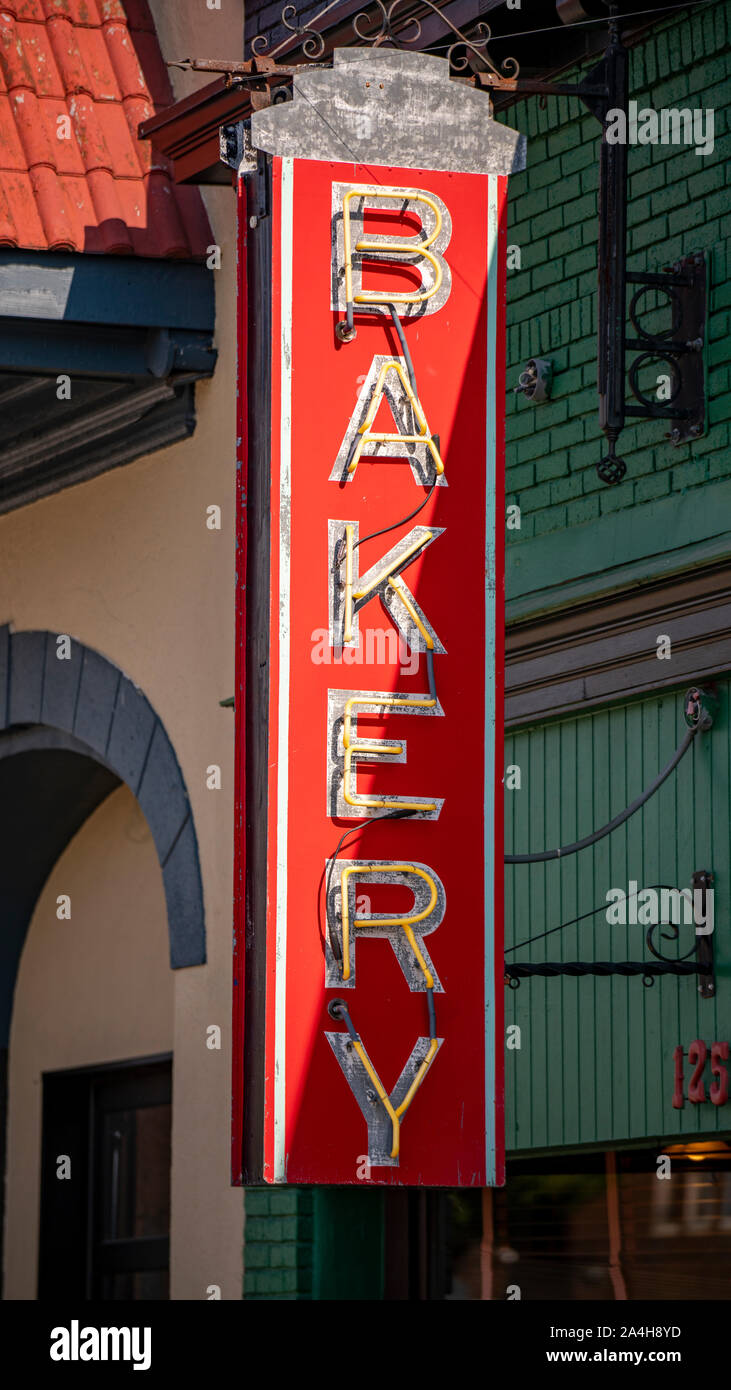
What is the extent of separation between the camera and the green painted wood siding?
25.9 feet

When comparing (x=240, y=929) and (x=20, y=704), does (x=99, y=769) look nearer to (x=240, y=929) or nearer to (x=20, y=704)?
(x=20, y=704)

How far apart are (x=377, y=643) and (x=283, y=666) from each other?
323 mm

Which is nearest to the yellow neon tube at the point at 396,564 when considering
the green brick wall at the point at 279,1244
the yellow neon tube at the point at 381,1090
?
the yellow neon tube at the point at 381,1090

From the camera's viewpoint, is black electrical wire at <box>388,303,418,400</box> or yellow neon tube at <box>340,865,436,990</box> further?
black electrical wire at <box>388,303,418,400</box>

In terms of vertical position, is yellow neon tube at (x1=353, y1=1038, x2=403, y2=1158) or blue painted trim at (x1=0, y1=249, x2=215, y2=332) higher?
blue painted trim at (x1=0, y1=249, x2=215, y2=332)

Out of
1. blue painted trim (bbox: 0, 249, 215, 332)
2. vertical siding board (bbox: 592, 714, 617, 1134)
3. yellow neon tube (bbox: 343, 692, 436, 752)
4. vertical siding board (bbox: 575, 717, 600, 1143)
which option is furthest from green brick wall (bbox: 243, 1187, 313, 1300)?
blue painted trim (bbox: 0, 249, 215, 332)

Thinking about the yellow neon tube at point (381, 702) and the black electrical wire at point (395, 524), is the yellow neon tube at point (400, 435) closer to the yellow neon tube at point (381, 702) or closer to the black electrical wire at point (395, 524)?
the black electrical wire at point (395, 524)

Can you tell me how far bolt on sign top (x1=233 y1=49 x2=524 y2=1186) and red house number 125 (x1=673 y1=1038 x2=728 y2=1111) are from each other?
1088mm

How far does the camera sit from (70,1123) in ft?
42.0

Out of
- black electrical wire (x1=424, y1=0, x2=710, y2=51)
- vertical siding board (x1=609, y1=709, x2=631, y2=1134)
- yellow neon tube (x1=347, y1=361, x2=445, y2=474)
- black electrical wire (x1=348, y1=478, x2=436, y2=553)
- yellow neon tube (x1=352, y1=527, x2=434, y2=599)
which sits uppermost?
black electrical wire (x1=424, y1=0, x2=710, y2=51)

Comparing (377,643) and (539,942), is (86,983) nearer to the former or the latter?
(539,942)

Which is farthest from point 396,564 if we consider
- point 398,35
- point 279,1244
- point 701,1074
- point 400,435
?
point 279,1244

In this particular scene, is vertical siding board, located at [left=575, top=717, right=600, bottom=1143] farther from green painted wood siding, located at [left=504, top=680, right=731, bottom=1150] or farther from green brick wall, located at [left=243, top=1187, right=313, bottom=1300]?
green brick wall, located at [left=243, top=1187, right=313, bottom=1300]

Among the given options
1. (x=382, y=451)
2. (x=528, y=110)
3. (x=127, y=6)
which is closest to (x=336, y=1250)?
(x=382, y=451)
